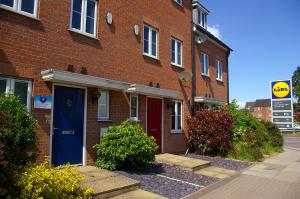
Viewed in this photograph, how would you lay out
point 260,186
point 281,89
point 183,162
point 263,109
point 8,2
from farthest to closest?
point 263,109 → point 281,89 → point 183,162 → point 260,186 → point 8,2

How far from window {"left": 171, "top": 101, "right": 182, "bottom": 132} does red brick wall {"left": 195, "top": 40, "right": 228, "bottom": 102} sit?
7.47 feet

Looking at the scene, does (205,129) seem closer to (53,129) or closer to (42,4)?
(53,129)

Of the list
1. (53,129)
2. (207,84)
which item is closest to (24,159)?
(53,129)

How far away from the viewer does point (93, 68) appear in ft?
31.4

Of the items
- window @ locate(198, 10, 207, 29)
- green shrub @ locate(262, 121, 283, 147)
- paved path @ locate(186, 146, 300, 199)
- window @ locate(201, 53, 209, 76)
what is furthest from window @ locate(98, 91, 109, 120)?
green shrub @ locate(262, 121, 283, 147)

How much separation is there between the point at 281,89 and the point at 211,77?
666cm

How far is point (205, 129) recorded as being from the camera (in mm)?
14328

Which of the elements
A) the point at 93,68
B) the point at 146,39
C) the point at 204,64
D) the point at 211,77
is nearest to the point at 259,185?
the point at 93,68

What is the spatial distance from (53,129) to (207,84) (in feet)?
38.7

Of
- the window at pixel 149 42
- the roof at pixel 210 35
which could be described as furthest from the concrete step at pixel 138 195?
the roof at pixel 210 35

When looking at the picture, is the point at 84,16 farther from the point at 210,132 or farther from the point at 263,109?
the point at 263,109

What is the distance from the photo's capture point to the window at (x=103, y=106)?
992cm

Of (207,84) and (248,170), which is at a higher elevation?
(207,84)

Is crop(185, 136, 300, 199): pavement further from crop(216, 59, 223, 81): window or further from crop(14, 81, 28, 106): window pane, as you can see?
crop(216, 59, 223, 81): window
